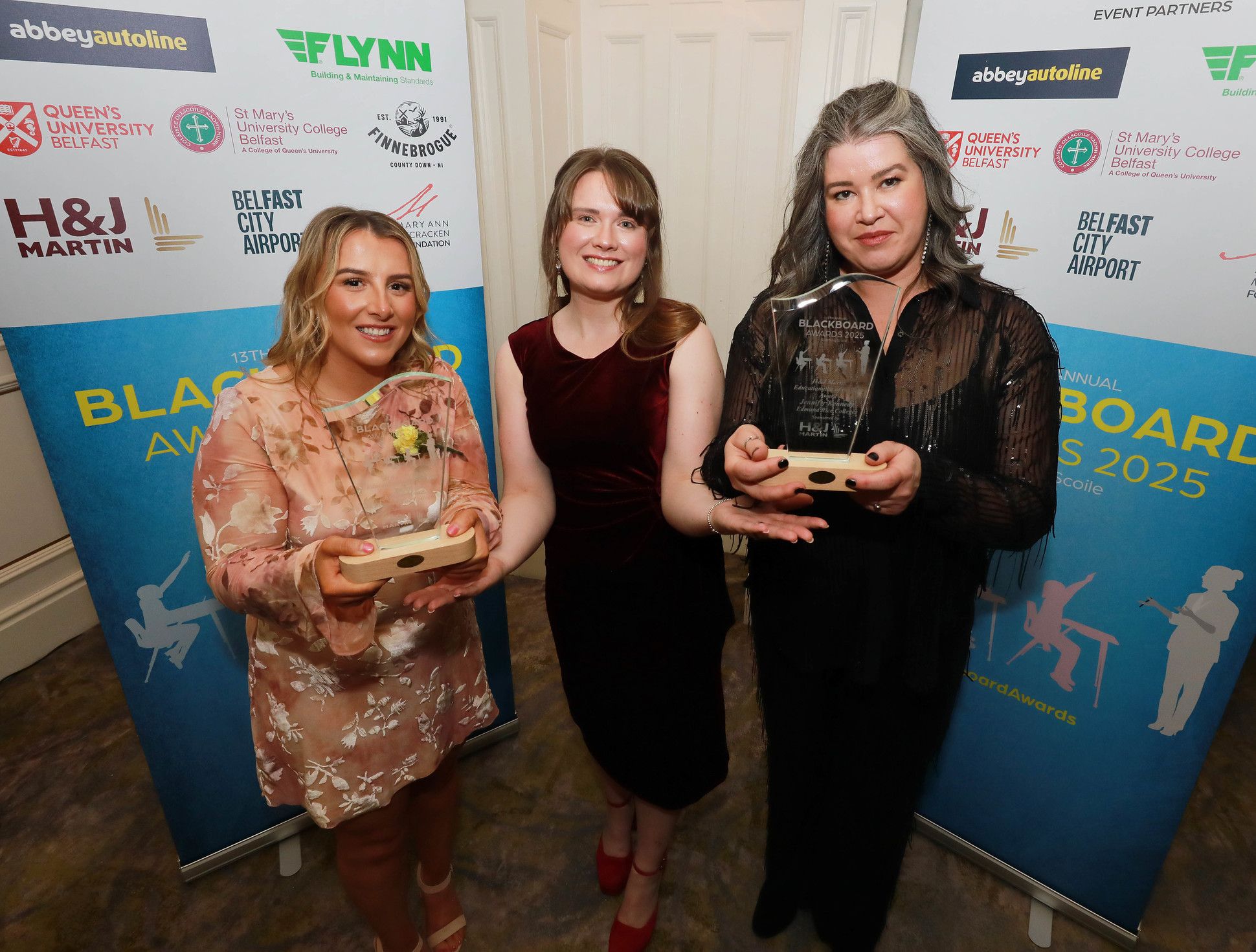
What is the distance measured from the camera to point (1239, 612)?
1.64 meters

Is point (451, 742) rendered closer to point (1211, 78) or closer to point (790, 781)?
point (790, 781)

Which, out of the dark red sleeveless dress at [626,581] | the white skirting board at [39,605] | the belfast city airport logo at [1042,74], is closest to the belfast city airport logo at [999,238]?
the belfast city airport logo at [1042,74]

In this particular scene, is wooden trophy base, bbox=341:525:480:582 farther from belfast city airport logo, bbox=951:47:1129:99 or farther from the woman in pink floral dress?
belfast city airport logo, bbox=951:47:1129:99

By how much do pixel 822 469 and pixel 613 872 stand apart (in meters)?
1.51

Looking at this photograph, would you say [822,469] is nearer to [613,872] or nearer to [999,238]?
[999,238]

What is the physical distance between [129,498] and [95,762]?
155cm

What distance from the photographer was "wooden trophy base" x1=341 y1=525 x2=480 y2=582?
49.5 inches

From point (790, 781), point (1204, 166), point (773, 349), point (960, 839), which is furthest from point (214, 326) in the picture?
point (960, 839)

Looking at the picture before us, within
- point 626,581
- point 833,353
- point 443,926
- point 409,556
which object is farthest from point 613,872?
point 833,353

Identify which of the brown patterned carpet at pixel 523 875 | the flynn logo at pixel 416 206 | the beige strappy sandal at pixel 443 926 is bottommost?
the brown patterned carpet at pixel 523 875

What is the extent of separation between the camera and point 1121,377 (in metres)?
1.68

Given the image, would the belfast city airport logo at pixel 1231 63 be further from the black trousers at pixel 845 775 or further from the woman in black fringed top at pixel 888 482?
the black trousers at pixel 845 775

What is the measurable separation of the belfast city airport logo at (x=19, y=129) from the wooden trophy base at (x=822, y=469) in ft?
4.95

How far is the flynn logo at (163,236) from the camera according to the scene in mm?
1557
